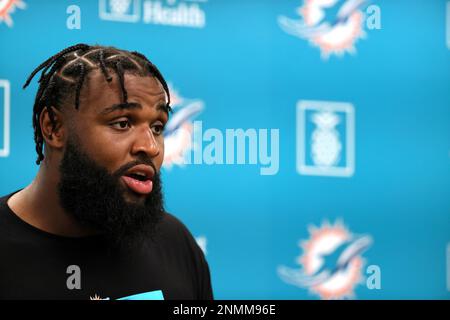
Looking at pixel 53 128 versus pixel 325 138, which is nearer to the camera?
pixel 53 128

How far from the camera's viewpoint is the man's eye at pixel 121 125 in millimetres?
1089

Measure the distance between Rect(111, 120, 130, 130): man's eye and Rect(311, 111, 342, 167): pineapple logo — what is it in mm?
1010

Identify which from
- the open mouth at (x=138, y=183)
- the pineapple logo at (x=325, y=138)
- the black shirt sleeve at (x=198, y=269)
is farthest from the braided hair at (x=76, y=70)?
the pineapple logo at (x=325, y=138)

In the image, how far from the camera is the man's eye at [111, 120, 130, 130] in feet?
3.57

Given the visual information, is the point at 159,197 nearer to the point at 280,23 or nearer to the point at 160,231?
the point at 160,231

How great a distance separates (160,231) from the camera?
4.09 ft

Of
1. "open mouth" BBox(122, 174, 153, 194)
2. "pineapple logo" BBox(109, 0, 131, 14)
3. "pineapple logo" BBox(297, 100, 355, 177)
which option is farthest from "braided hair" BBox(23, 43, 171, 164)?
"pineapple logo" BBox(297, 100, 355, 177)

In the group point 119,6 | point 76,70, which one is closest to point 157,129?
point 76,70

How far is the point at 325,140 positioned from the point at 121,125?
1053 millimetres

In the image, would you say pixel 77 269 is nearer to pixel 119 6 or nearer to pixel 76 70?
pixel 76 70

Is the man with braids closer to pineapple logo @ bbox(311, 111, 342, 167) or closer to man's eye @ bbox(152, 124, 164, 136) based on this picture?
man's eye @ bbox(152, 124, 164, 136)

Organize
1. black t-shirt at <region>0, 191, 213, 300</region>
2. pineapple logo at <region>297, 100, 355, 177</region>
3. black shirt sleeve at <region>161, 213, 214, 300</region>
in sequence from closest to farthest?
1. black t-shirt at <region>0, 191, 213, 300</region>
2. black shirt sleeve at <region>161, 213, 214, 300</region>
3. pineapple logo at <region>297, 100, 355, 177</region>

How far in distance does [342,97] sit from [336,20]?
9.5 inches

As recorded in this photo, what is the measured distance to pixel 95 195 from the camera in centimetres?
111
